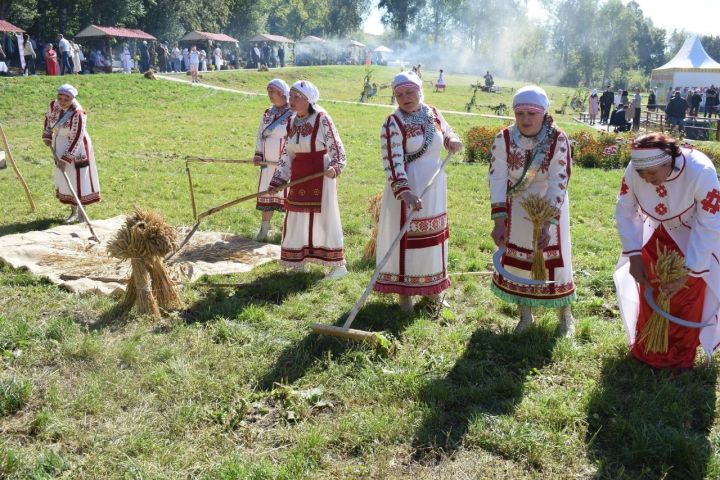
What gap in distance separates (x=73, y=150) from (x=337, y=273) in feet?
14.2

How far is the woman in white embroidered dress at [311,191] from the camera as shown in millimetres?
6312

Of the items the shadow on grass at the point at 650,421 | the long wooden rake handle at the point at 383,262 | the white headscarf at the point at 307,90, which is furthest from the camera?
the white headscarf at the point at 307,90

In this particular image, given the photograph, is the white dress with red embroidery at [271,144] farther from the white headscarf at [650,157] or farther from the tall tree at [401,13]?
the tall tree at [401,13]

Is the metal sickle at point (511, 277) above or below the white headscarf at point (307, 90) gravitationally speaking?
below

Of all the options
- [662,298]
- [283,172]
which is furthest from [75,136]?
[662,298]

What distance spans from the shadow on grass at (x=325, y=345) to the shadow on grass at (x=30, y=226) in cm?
511

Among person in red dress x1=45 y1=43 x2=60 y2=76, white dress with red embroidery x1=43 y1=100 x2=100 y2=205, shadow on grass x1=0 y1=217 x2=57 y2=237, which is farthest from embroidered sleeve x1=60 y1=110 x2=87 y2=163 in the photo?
person in red dress x1=45 y1=43 x2=60 y2=76

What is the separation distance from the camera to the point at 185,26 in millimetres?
54312

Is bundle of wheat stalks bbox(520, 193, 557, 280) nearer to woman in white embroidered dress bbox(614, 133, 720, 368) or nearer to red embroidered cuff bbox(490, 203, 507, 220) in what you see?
red embroidered cuff bbox(490, 203, 507, 220)

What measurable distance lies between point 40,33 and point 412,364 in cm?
4423

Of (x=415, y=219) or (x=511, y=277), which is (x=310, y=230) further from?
(x=511, y=277)

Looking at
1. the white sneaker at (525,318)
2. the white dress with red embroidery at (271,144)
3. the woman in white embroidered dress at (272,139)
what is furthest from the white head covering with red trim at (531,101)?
the white dress with red embroidery at (271,144)

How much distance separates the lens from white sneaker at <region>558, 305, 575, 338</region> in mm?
5023

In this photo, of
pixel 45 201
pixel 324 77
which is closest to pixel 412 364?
pixel 45 201
